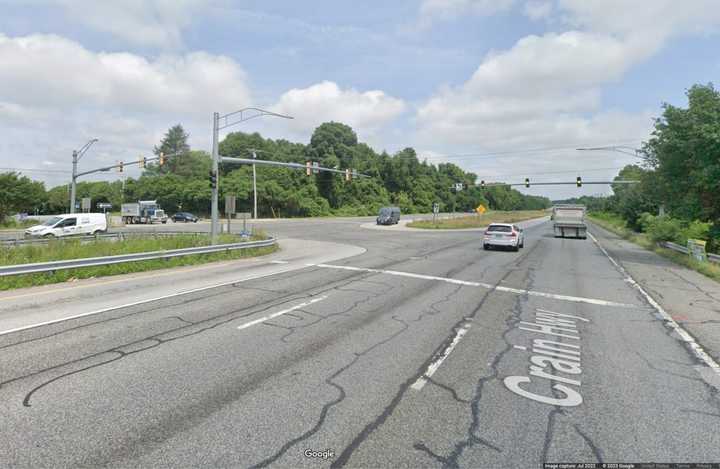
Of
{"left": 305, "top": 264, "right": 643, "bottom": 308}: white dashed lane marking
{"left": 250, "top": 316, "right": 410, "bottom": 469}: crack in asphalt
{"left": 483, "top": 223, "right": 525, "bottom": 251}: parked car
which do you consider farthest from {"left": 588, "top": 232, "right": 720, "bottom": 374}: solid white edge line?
{"left": 483, "top": 223, "right": 525, "bottom": 251}: parked car

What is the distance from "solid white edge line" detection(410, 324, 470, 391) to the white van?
28.9 meters

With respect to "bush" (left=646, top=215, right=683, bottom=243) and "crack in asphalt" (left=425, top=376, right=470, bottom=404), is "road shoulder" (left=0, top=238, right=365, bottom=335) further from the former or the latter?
"bush" (left=646, top=215, right=683, bottom=243)

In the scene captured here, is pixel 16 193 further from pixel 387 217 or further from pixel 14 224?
pixel 387 217

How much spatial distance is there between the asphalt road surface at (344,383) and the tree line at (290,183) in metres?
67.9

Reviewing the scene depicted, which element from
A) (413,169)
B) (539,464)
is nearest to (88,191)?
(413,169)

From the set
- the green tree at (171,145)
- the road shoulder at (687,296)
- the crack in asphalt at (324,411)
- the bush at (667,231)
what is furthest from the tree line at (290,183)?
the crack in asphalt at (324,411)

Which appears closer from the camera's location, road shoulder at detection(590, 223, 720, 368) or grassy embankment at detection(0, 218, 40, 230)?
road shoulder at detection(590, 223, 720, 368)

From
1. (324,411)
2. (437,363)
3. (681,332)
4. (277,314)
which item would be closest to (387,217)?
(277,314)

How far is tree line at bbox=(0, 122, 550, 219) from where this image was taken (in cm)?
7706

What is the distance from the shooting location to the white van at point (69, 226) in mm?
26734

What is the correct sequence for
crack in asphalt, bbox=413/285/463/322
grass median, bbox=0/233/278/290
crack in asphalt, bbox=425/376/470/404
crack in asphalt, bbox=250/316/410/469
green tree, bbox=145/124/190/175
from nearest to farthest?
crack in asphalt, bbox=250/316/410/469, crack in asphalt, bbox=425/376/470/404, crack in asphalt, bbox=413/285/463/322, grass median, bbox=0/233/278/290, green tree, bbox=145/124/190/175

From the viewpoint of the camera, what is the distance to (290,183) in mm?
82375

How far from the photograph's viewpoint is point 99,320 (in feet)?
23.0

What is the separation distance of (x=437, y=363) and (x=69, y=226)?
31964 mm
